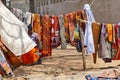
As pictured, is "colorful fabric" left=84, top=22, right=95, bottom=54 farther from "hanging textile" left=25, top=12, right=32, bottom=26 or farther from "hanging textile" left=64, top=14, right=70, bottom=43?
"hanging textile" left=25, top=12, right=32, bottom=26

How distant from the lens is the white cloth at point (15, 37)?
24.1ft

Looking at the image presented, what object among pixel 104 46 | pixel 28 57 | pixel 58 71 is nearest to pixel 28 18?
pixel 58 71

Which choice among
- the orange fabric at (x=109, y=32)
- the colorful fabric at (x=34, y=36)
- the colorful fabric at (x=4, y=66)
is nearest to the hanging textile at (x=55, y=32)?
the colorful fabric at (x=34, y=36)

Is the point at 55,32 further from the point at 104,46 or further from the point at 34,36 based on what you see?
the point at 104,46

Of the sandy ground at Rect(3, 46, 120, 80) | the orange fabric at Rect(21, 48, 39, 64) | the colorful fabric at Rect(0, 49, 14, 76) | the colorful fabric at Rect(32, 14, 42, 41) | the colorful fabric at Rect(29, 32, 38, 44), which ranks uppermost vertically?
the colorful fabric at Rect(32, 14, 42, 41)

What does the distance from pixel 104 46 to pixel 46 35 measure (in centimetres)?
170

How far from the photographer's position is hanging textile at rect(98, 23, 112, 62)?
919cm

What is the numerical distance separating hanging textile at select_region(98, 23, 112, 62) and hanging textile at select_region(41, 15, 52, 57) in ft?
4.90

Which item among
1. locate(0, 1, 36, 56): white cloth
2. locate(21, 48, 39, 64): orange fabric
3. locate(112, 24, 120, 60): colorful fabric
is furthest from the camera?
locate(112, 24, 120, 60): colorful fabric

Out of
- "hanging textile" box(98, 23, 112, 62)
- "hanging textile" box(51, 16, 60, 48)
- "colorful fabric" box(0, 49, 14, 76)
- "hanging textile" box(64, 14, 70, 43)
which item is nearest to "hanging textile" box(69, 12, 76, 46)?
"hanging textile" box(64, 14, 70, 43)

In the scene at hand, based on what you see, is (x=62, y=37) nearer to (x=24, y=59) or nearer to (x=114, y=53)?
(x=114, y=53)

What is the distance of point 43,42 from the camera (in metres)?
9.73

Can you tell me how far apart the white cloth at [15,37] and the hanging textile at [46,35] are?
86.3 inches

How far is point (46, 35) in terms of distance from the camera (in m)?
9.73
